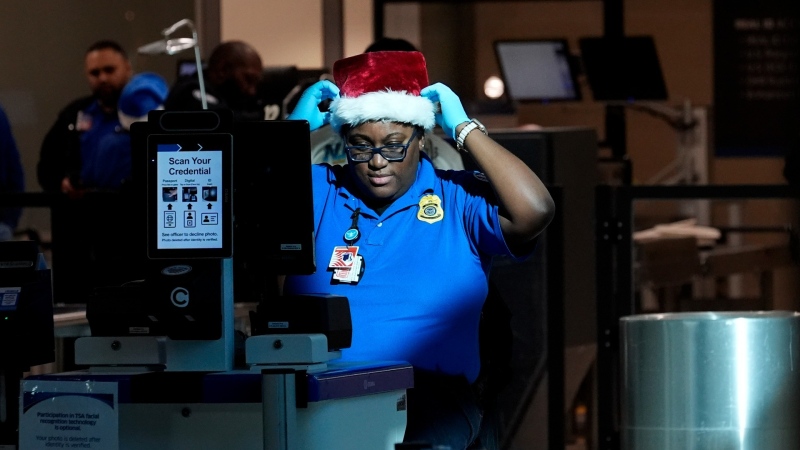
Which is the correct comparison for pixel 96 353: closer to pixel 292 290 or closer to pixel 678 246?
pixel 292 290

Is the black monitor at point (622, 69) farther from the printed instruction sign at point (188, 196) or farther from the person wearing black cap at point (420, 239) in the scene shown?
the printed instruction sign at point (188, 196)

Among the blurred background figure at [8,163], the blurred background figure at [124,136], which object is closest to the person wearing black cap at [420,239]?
the blurred background figure at [124,136]

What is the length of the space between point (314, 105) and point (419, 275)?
0.65m

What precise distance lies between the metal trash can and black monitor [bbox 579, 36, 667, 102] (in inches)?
204

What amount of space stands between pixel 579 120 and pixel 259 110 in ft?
10.4

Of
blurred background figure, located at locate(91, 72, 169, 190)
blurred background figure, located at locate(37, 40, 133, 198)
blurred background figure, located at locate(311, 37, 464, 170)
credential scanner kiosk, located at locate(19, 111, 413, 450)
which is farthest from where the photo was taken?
blurred background figure, located at locate(37, 40, 133, 198)

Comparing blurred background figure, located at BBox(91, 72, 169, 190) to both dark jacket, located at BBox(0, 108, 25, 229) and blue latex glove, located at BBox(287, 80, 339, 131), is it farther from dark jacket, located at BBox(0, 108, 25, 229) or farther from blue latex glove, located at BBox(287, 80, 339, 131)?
blue latex glove, located at BBox(287, 80, 339, 131)

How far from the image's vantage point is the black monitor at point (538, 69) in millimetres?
9852

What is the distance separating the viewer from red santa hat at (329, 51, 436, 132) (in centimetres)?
418

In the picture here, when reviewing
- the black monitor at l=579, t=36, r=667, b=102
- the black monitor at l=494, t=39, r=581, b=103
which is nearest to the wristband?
the black monitor at l=494, t=39, r=581, b=103

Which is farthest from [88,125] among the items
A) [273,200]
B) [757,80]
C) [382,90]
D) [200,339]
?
[757,80]

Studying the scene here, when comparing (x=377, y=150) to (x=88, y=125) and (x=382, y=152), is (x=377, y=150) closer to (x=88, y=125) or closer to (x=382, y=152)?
(x=382, y=152)

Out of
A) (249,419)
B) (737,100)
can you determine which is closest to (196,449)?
(249,419)

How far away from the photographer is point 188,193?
3107 mm
